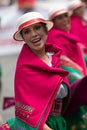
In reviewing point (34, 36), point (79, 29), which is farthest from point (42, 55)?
point (79, 29)

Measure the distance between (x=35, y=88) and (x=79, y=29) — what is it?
9.83 ft

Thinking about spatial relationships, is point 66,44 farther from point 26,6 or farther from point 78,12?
point 26,6

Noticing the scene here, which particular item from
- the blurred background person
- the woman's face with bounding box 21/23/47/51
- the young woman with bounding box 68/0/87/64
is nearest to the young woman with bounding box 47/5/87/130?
the woman's face with bounding box 21/23/47/51

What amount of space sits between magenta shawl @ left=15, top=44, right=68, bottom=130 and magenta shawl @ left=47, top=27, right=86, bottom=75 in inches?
43.3

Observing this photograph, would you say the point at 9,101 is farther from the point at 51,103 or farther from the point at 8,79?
the point at 8,79

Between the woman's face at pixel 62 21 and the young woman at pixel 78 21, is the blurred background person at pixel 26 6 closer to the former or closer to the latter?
the young woman at pixel 78 21

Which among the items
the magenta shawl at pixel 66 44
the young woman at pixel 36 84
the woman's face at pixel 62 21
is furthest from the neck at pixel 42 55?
the woman's face at pixel 62 21

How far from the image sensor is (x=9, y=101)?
14.2 feet

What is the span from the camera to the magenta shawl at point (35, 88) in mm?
3197

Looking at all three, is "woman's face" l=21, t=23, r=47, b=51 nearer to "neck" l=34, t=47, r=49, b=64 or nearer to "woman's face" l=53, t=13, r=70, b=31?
"neck" l=34, t=47, r=49, b=64

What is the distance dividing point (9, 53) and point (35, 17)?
205 inches

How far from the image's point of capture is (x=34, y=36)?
10.8ft

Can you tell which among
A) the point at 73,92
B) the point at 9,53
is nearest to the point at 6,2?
the point at 9,53

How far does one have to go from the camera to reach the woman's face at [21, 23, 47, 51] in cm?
328
